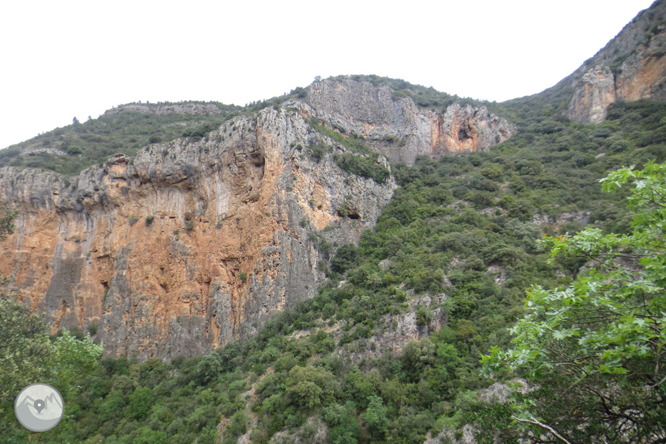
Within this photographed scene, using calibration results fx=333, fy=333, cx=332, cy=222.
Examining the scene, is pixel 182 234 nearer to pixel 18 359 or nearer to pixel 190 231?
pixel 190 231

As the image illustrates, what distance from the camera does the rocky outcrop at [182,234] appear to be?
2728 cm

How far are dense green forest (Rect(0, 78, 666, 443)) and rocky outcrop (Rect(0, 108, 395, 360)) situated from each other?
230 centimetres

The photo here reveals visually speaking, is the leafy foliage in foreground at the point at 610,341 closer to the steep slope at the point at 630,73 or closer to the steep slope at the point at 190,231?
the steep slope at the point at 190,231

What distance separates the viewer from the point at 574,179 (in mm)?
31344

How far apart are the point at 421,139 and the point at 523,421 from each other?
154 feet

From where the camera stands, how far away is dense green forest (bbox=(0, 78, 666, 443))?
49.6 ft

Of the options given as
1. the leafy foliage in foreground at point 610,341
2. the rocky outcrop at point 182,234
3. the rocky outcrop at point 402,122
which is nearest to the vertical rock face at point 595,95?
the rocky outcrop at point 402,122

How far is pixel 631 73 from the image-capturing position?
42.8 metres

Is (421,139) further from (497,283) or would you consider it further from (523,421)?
(523,421)

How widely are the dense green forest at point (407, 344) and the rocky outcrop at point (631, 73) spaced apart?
6.11 metres

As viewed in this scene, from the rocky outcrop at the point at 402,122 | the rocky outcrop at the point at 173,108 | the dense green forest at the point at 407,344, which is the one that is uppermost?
the rocky outcrop at the point at 173,108
